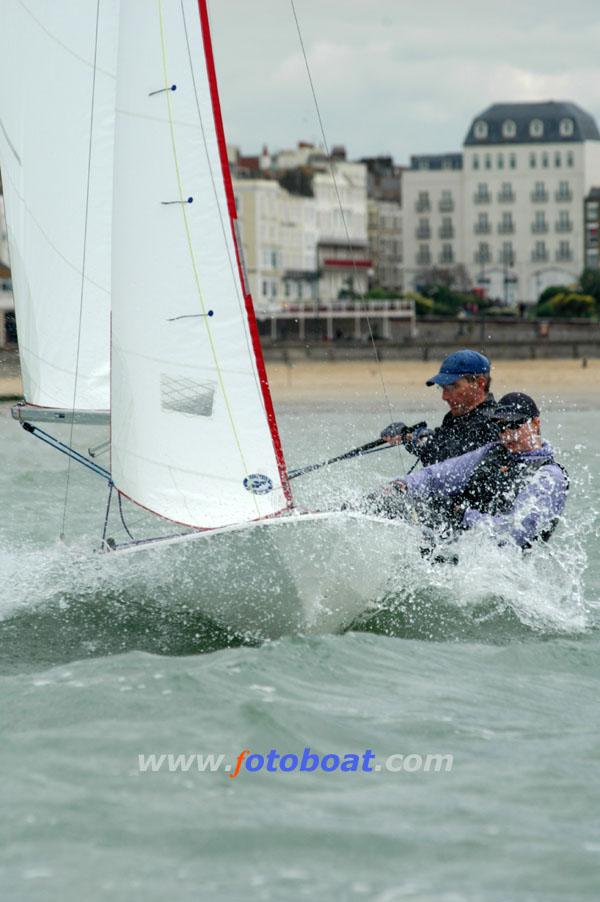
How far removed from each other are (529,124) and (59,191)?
132 m

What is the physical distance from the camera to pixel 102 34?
10180 mm

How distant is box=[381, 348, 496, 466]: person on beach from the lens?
1009cm

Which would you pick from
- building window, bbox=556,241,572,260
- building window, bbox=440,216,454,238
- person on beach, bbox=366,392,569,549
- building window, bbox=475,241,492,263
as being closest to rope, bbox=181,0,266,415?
person on beach, bbox=366,392,569,549

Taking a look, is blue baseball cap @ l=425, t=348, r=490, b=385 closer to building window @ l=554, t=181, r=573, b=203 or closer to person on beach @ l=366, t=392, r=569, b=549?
person on beach @ l=366, t=392, r=569, b=549

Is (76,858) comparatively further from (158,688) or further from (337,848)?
(158,688)

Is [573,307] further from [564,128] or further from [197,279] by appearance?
[197,279]

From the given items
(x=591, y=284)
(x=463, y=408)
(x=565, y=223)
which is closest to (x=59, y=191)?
(x=463, y=408)

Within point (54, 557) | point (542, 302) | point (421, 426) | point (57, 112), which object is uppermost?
point (57, 112)

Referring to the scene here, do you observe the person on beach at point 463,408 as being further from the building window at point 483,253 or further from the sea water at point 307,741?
the building window at point 483,253

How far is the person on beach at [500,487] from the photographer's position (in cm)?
→ 980

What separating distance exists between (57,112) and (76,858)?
5.68 metres

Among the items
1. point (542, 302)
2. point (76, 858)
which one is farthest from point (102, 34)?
point (542, 302)

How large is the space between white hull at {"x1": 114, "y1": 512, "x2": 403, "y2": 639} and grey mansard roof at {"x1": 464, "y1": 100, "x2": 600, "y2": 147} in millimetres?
131560

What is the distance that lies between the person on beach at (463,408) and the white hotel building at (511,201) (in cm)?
12635
